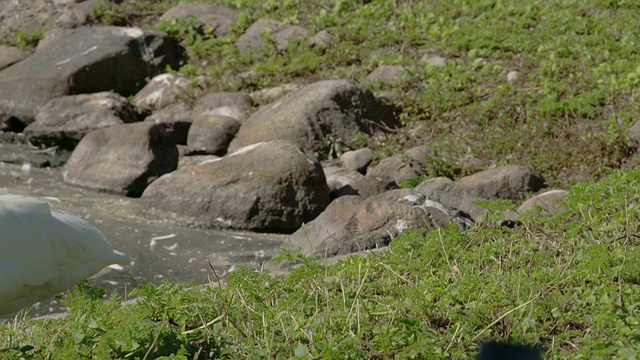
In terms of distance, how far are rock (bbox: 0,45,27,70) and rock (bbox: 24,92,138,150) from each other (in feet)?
7.13

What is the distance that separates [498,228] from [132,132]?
241 inches

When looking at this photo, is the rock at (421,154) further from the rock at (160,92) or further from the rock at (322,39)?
the rock at (160,92)

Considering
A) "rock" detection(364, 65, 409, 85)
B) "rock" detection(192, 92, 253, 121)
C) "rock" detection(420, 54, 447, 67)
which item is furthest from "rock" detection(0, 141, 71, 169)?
"rock" detection(420, 54, 447, 67)

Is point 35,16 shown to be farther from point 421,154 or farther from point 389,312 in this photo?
point 389,312

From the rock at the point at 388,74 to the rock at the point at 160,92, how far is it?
8.63 feet

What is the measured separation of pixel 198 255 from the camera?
9.45 meters

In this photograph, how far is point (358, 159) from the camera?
11578mm

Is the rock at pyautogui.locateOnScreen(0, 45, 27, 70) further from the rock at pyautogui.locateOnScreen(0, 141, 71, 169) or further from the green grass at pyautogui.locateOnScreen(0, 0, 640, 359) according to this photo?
the green grass at pyautogui.locateOnScreen(0, 0, 640, 359)

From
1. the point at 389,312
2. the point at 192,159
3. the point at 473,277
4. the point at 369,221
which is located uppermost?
the point at 389,312

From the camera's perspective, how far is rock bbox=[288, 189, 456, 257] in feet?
28.6

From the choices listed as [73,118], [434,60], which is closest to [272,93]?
[434,60]

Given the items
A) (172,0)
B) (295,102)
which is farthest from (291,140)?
(172,0)

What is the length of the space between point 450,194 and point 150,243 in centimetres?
288

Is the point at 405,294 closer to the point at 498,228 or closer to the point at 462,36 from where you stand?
the point at 498,228
